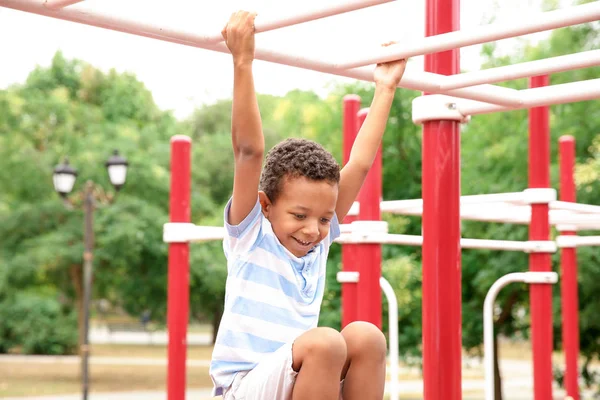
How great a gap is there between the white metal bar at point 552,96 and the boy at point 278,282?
62 centimetres

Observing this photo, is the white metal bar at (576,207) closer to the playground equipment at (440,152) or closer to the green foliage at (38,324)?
the playground equipment at (440,152)

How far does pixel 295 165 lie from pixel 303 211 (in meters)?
0.10

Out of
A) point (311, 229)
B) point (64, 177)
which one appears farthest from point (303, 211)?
point (64, 177)

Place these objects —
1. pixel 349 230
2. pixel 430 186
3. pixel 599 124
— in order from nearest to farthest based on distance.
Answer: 1. pixel 430 186
2. pixel 349 230
3. pixel 599 124

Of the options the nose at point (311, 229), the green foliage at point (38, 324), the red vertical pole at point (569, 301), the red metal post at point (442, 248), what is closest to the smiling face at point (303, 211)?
the nose at point (311, 229)

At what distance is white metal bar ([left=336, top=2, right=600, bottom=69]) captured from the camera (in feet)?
5.00

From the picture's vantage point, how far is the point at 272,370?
1707 mm

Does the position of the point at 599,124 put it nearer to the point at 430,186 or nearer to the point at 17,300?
the point at 430,186

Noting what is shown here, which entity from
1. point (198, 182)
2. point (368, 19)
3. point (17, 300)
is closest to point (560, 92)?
point (368, 19)

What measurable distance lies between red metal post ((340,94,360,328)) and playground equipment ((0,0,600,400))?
29mm

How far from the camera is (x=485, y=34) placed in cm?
162

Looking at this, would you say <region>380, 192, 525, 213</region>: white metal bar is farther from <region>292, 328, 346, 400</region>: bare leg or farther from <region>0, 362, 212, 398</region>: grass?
<region>0, 362, 212, 398</region>: grass

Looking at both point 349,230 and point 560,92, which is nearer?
point 560,92

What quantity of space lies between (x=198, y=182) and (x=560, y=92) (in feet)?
56.1
